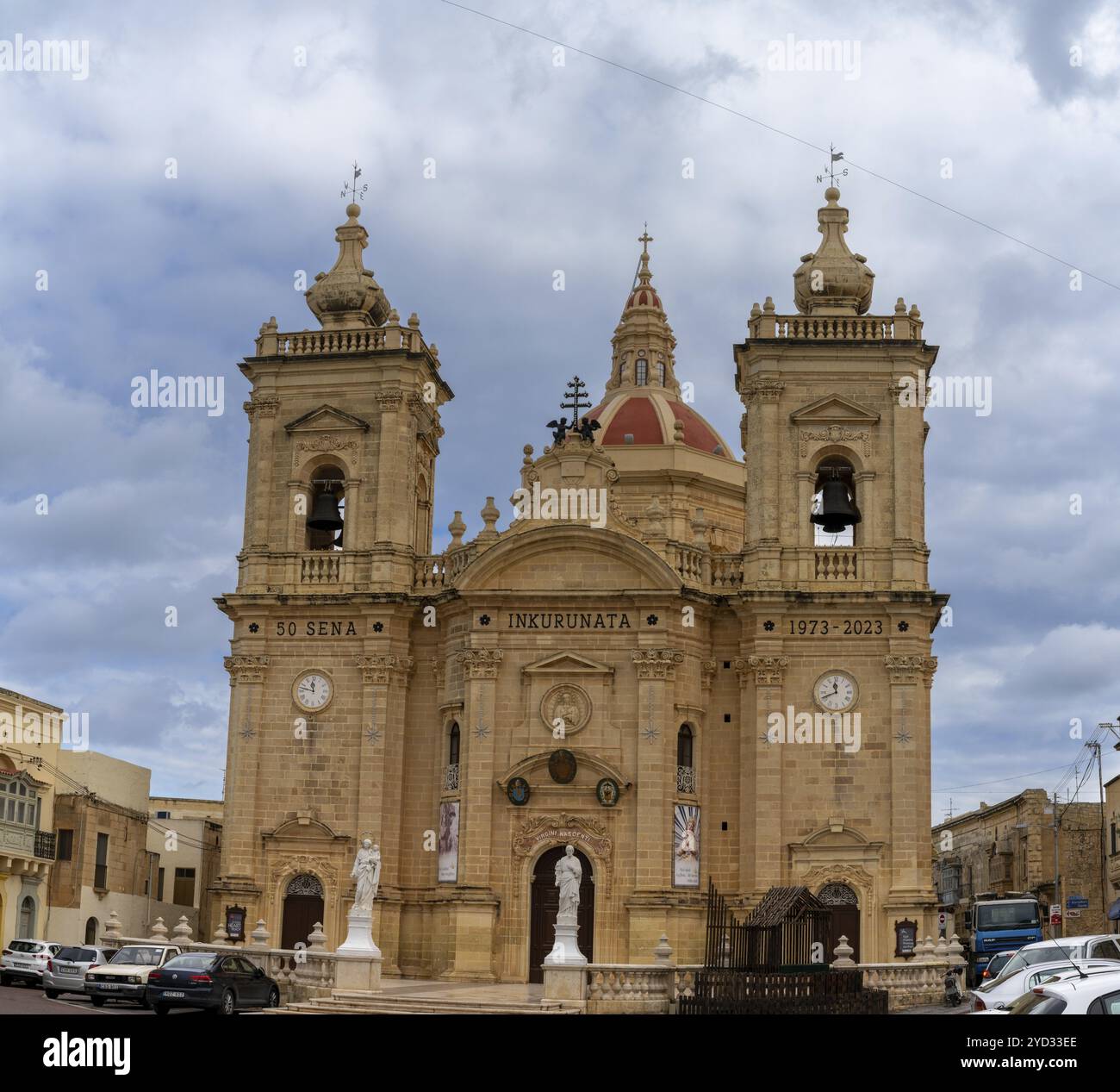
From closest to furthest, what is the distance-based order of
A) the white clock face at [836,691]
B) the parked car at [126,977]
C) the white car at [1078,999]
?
the white car at [1078,999] < the parked car at [126,977] < the white clock face at [836,691]

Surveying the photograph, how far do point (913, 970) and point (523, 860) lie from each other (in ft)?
31.5

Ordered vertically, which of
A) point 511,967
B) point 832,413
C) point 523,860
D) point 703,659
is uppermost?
point 832,413

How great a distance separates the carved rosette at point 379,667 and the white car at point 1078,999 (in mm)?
24200

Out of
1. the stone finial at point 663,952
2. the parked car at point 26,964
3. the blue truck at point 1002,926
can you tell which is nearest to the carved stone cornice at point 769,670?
Result: the blue truck at point 1002,926

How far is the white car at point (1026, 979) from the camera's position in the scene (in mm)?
22812

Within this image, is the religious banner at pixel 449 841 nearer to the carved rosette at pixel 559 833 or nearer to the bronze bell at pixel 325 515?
the carved rosette at pixel 559 833

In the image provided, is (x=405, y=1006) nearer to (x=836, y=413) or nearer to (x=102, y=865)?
(x=836, y=413)

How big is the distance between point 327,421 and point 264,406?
177 cm

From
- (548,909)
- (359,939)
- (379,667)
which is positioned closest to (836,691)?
(548,909)

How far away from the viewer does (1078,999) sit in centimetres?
1706

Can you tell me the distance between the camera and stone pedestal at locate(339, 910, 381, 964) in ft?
102
